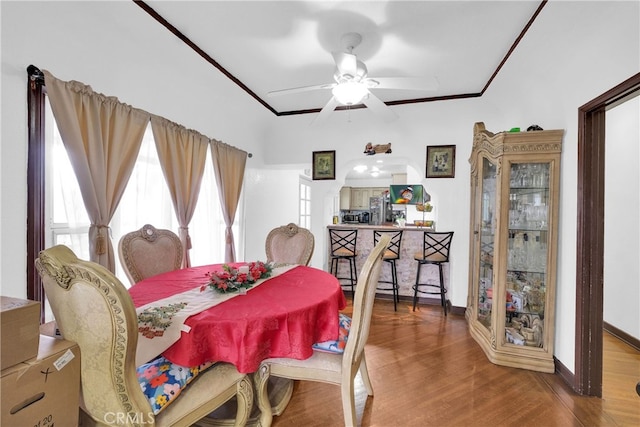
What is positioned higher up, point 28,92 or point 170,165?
point 28,92

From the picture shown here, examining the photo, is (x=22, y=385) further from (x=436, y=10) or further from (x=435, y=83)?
(x=436, y=10)

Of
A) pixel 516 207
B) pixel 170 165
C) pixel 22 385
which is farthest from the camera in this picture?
pixel 170 165

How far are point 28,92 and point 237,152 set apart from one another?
2.11 meters

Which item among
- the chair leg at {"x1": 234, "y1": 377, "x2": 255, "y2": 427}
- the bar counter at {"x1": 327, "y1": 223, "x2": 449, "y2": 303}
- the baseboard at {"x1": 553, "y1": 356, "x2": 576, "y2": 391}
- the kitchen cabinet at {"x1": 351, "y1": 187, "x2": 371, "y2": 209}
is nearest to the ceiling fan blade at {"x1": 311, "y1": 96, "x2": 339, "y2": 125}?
the bar counter at {"x1": 327, "y1": 223, "x2": 449, "y2": 303}

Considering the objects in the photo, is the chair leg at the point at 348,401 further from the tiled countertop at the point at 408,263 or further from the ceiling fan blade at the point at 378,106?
the tiled countertop at the point at 408,263

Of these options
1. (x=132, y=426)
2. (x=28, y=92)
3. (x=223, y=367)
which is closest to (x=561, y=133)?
(x=223, y=367)

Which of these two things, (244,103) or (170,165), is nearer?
(170,165)

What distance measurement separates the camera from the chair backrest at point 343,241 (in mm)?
3961

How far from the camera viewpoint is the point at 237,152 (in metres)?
3.66

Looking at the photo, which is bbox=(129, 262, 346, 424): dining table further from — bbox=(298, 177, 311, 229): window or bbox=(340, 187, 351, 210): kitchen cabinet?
bbox=(340, 187, 351, 210): kitchen cabinet

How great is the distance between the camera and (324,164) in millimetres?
4074

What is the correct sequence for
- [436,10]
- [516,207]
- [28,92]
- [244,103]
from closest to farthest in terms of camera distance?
[28,92] → [436,10] → [516,207] → [244,103]

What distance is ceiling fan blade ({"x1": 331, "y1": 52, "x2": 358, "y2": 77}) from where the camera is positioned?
197 centimetres

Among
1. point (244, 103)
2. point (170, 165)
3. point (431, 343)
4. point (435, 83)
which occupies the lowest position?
point (431, 343)
